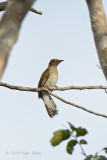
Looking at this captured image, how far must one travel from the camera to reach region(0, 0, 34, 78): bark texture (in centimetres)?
269

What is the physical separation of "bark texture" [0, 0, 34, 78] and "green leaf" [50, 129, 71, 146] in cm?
106

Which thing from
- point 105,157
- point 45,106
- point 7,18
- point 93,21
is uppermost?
point 93,21

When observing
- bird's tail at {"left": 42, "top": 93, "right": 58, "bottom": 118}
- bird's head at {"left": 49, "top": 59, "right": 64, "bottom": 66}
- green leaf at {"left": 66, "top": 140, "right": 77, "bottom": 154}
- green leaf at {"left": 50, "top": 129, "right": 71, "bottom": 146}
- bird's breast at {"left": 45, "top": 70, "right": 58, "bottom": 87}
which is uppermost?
bird's head at {"left": 49, "top": 59, "right": 64, "bottom": 66}

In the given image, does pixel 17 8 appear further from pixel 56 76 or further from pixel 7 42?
pixel 56 76

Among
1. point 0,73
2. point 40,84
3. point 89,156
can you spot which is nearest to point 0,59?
point 0,73

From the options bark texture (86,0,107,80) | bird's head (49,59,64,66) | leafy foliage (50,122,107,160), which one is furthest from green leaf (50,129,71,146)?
bird's head (49,59,64,66)

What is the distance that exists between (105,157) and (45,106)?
5243 millimetres

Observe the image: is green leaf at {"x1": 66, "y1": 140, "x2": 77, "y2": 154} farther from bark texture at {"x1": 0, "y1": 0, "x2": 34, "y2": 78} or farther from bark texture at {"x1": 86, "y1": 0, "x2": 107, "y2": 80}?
bark texture at {"x1": 86, "y1": 0, "x2": 107, "y2": 80}

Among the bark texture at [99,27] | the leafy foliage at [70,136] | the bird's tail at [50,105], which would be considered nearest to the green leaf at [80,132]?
the leafy foliage at [70,136]

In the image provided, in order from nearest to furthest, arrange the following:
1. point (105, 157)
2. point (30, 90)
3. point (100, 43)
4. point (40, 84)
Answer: point (105, 157), point (100, 43), point (30, 90), point (40, 84)

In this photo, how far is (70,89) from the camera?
20.1 feet

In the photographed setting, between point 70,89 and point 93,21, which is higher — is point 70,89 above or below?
below

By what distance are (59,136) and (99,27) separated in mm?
2291

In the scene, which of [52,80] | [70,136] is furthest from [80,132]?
[52,80]
